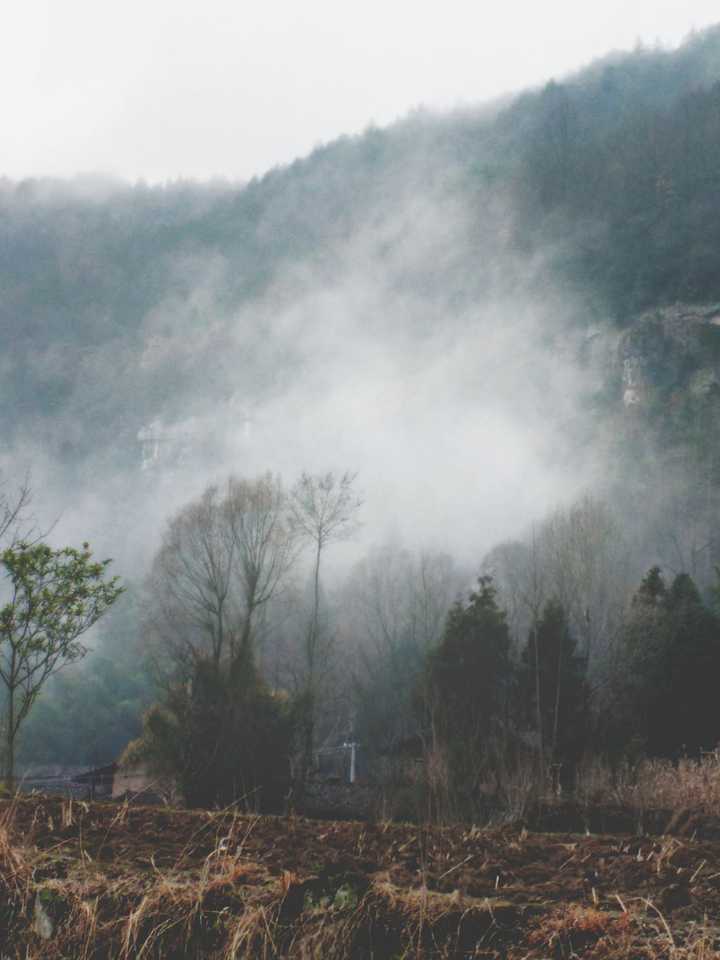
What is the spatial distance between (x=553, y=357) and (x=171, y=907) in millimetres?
75160

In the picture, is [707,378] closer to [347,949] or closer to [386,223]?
[347,949]

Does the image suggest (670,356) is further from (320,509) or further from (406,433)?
(320,509)

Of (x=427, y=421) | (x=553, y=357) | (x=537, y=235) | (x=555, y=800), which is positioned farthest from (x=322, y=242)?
(x=555, y=800)

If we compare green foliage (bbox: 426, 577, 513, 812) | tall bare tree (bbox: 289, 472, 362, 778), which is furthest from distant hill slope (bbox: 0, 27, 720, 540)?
green foliage (bbox: 426, 577, 513, 812)

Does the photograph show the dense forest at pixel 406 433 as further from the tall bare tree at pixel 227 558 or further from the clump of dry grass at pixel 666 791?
the clump of dry grass at pixel 666 791

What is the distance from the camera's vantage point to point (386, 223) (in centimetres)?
12494

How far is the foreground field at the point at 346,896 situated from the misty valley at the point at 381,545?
0.02 m

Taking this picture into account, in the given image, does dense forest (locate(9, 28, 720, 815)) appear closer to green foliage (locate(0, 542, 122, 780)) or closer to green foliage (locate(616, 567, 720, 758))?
green foliage (locate(616, 567, 720, 758))

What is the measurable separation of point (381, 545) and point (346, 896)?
47.7 m

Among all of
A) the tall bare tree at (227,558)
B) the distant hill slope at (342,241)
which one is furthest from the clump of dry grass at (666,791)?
the distant hill slope at (342,241)

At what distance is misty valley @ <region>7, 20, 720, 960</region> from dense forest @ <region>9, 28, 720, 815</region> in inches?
10.4

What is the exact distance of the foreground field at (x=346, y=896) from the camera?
2.74 meters

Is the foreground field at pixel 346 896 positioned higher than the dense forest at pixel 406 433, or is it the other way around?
the dense forest at pixel 406 433

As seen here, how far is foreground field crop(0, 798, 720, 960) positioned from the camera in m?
2.74
